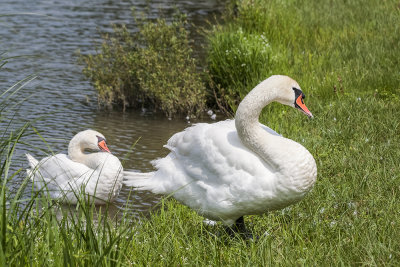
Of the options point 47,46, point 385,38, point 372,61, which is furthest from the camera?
point 47,46

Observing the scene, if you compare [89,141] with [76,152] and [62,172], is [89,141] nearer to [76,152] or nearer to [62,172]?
[76,152]

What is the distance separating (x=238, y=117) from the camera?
4906mm

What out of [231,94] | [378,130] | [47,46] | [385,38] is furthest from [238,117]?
[47,46]

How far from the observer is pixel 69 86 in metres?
11.4

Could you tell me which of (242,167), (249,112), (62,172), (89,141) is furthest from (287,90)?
(89,141)

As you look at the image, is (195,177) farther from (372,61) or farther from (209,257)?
(372,61)

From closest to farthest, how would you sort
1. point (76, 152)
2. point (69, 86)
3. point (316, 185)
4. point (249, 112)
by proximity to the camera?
1. point (249, 112)
2. point (316, 185)
3. point (76, 152)
4. point (69, 86)

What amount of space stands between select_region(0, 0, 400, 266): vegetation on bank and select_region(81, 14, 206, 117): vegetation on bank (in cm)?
42

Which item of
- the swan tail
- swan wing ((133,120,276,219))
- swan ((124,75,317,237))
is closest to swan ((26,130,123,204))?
the swan tail

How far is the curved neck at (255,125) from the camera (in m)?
4.77

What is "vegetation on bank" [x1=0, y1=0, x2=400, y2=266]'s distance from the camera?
11.6 ft

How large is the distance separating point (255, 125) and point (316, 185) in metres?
1.15

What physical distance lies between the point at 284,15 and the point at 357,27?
1.28m

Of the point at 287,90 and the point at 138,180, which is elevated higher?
the point at 287,90
